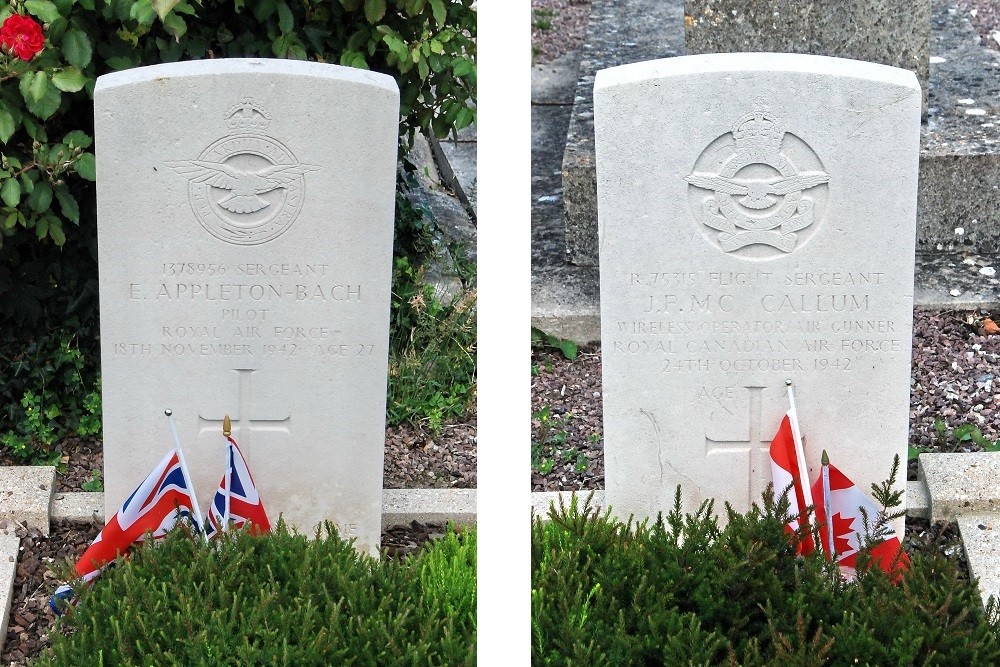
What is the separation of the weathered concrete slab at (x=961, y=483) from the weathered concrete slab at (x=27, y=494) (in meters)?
2.68

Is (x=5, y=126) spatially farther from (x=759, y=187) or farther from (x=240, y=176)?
→ (x=759, y=187)

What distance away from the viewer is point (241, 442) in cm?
352

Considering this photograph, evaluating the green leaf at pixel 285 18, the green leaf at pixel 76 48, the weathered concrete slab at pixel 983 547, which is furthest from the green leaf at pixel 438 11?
the weathered concrete slab at pixel 983 547

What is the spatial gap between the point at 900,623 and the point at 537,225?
335 centimetres

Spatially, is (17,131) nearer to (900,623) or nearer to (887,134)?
(887,134)

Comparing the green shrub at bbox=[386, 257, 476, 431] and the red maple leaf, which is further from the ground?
the green shrub at bbox=[386, 257, 476, 431]

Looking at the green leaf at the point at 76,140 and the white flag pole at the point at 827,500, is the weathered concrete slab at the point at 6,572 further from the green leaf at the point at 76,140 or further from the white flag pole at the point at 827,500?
the white flag pole at the point at 827,500

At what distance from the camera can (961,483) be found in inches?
143

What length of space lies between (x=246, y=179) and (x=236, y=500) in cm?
89

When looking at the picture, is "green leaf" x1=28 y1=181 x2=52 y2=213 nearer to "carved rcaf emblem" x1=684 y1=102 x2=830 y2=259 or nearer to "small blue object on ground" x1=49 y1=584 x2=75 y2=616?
"small blue object on ground" x1=49 y1=584 x2=75 y2=616

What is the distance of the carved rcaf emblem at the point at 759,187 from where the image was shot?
3.28 meters

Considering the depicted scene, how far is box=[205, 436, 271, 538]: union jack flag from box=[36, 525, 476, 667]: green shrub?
33 cm

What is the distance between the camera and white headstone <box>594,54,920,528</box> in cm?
325

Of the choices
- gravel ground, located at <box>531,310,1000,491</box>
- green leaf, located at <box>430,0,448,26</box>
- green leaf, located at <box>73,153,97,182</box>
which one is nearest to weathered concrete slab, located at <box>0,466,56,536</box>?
green leaf, located at <box>73,153,97,182</box>
